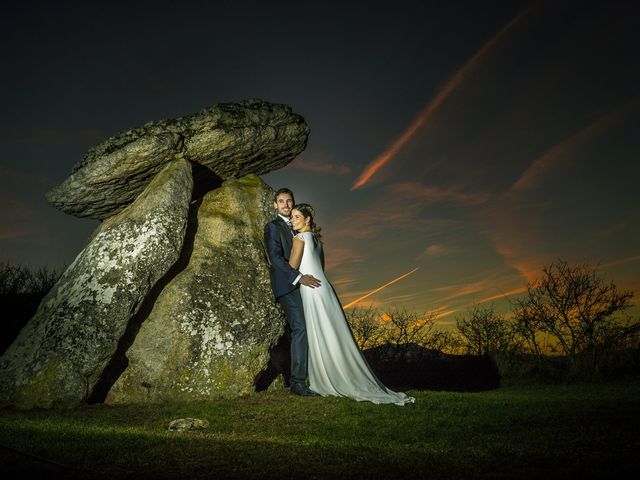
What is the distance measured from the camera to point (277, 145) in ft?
39.6

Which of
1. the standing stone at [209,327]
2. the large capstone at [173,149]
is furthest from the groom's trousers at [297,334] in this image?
the large capstone at [173,149]

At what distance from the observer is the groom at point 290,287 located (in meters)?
9.84

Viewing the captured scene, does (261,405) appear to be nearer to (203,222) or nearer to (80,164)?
(203,222)

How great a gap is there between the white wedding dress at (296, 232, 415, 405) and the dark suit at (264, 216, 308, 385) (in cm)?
13

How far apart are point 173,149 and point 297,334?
4.45 meters

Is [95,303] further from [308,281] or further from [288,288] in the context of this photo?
[308,281]

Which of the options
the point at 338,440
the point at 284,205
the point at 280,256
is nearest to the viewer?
the point at 338,440

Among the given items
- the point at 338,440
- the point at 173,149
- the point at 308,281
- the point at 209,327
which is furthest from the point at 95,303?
the point at 338,440

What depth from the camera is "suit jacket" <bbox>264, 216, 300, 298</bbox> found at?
10062 millimetres

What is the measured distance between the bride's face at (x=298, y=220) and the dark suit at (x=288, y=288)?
0.72 feet

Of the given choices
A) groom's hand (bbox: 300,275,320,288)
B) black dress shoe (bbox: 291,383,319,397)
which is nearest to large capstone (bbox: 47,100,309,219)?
groom's hand (bbox: 300,275,320,288)

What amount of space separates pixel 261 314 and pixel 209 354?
124 cm

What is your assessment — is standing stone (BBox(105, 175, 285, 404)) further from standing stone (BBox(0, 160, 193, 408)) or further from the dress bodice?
the dress bodice

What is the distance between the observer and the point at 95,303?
926 cm
